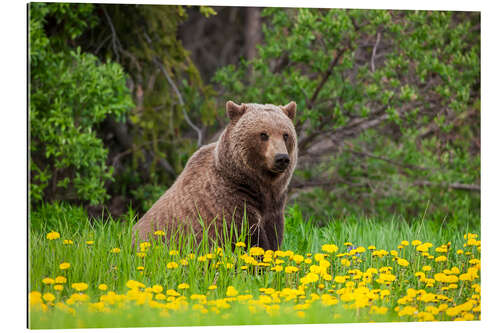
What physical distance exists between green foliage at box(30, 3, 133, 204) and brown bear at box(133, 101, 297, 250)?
5.25ft

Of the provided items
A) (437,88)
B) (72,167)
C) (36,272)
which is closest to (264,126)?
(36,272)

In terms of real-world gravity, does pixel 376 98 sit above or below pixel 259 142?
above

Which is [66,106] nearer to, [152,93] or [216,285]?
[152,93]

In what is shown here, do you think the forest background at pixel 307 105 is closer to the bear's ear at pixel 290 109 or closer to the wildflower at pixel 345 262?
the bear's ear at pixel 290 109

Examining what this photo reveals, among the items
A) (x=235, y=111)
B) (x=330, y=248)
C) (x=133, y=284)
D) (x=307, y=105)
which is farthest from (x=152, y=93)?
(x=133, y=284)

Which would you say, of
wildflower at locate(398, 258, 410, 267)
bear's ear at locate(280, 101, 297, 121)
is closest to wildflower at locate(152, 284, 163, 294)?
bear's ear at locate(280, 101, 297, 121)

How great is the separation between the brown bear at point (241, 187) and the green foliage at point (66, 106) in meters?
1.60

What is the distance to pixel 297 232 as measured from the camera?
5773mm

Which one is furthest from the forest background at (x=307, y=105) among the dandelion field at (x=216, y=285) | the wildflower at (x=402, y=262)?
the wildflower at (x=402, y=262)

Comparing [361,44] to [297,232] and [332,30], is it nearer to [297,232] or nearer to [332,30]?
[332,30]

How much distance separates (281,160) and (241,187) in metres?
0.44

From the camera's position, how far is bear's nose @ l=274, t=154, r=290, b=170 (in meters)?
4.50

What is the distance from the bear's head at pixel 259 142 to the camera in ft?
15.1

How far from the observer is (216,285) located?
462 centimetres
